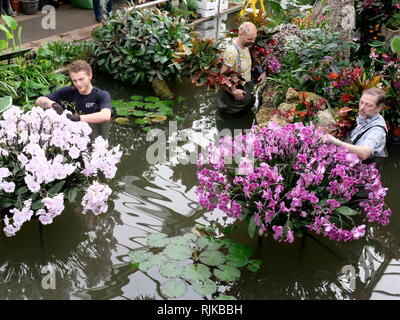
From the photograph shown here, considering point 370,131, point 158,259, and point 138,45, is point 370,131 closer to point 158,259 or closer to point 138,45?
point 158,259

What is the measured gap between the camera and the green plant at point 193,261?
395 centimetres

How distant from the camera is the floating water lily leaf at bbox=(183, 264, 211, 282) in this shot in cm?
401

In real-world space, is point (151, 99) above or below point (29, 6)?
below

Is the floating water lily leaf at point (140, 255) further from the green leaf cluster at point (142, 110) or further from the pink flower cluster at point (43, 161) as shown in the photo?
the green leaf cluster at point (142, 110)

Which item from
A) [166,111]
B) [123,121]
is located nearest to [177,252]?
[123,121]

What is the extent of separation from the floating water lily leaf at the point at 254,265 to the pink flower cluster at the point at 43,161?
1331 millimetres

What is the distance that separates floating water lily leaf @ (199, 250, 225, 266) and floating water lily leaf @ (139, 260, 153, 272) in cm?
44

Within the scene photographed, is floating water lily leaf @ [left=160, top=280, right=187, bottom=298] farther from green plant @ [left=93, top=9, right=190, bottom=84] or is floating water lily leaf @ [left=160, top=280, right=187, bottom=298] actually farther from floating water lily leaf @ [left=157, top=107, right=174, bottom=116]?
green plant @ [left=93, top=9, right=190, bottom=84]

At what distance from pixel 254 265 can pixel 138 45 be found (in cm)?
446

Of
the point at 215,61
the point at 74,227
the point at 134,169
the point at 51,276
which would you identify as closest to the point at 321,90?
the point at 215,61

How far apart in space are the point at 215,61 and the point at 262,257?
330 cm

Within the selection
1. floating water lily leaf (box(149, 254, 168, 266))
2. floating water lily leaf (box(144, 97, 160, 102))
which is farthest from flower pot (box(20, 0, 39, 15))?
floating water lily leaf (box(149, 254, 168, 266))

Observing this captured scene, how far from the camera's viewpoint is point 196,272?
Result: 4.06 meters

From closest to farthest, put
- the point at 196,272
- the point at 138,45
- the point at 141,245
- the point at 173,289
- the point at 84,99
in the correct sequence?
the point at 173,289 < the point at 196,272 < the point at 141,245 < the point at 84,99 < the point at 138,45
